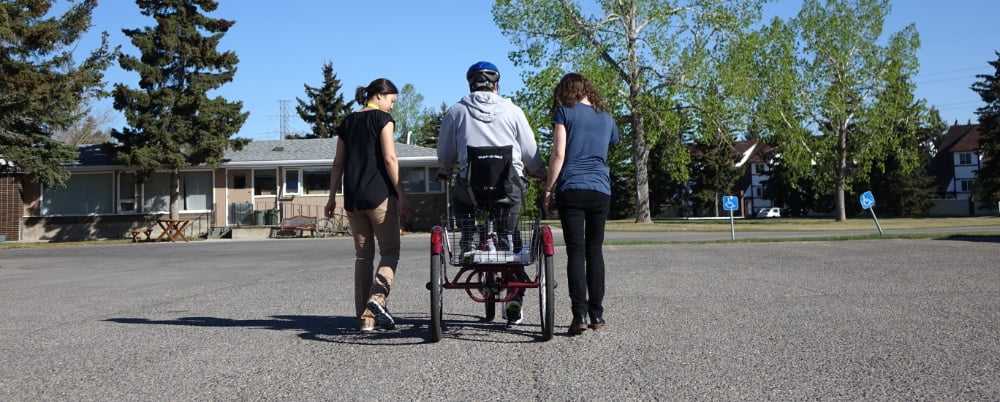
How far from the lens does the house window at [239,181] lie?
124 ft

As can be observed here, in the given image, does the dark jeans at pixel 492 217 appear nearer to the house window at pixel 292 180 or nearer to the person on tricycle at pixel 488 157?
the person on tricycle at pixel 488 157

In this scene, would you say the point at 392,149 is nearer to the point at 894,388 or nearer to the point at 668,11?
the point at 894,388

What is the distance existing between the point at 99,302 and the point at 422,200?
93.1ft

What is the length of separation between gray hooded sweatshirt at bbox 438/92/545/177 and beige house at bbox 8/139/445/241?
100ft

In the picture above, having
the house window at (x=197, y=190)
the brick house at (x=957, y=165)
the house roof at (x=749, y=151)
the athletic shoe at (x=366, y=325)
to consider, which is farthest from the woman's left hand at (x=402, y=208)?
the brick house at (x=957, y=165)

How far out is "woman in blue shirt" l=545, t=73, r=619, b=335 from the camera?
574cm

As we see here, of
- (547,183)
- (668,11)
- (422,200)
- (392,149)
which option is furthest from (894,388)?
(668,11)

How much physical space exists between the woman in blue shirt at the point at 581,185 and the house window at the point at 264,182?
3352 centimetres

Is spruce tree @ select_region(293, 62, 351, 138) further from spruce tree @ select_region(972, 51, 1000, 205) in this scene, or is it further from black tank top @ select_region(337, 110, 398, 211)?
black tank top @ select_region(337, 110, 398, 211)

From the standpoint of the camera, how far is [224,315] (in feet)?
24.5

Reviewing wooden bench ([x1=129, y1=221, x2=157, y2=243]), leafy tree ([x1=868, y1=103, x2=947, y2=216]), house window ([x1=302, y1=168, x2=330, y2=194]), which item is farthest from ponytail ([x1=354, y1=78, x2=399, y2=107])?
leafy tree ([x1=868, y1=103, x2=947, y2=216])

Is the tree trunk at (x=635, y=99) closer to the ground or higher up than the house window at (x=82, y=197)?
higher up

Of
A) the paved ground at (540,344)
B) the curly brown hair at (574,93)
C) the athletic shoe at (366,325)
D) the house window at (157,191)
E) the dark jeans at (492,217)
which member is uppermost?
the house window at (157,191)

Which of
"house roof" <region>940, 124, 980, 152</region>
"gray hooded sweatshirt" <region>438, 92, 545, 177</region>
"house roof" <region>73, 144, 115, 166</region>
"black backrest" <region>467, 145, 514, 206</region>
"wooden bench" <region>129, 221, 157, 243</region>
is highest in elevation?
"house roof" <region>940, 124, 980, 152</region>
